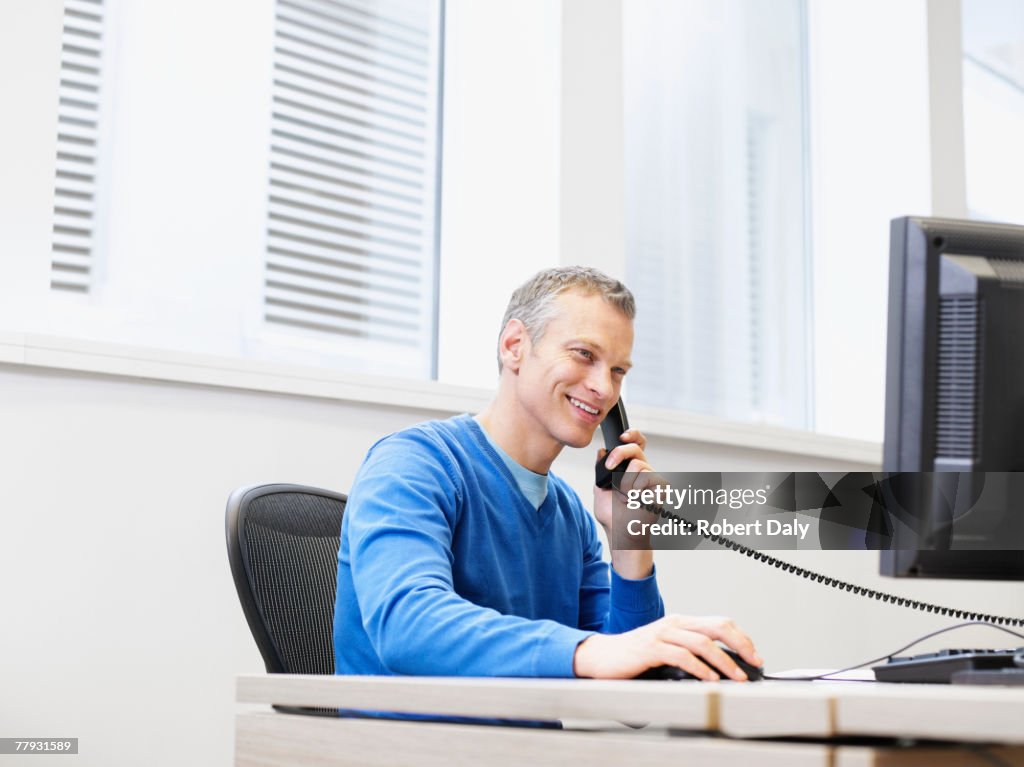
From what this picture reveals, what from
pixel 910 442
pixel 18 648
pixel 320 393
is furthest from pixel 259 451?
pixel 910 442

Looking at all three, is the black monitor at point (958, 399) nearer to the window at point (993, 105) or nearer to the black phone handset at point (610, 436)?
the black phone handset at point (610, 436)

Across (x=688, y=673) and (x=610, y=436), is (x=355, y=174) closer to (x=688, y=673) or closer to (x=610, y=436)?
(x=610, y=436)

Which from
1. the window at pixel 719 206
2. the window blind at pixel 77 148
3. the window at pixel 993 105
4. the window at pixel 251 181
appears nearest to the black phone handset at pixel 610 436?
the window at pixel 251 181

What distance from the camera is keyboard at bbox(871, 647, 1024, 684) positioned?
101 cm

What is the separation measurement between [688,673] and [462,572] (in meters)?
0.58

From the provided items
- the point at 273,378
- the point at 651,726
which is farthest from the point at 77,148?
the point at 651,726

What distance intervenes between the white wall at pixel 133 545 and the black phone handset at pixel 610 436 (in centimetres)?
76

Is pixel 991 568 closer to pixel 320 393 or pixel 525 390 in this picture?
pixel 525 390

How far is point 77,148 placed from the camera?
7.48 feet

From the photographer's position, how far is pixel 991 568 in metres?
1.01

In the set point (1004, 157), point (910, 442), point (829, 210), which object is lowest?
point (910, 442)

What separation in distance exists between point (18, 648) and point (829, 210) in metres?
2.88

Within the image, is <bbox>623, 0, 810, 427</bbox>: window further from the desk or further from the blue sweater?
the desk

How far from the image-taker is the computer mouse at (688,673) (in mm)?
967
